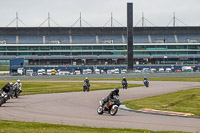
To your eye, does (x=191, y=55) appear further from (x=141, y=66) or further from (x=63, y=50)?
(x=63, y=50)

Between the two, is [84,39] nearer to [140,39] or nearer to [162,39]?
[140,39]

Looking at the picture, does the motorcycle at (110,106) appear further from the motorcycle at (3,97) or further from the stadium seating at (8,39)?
the stadium seating at (8,39)

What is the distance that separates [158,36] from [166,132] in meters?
147

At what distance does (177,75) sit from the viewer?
3723 inches

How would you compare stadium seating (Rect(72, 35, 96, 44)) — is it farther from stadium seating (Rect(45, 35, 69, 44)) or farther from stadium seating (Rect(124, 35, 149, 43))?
stadium seating (Rect(124, 35, 149, 43))

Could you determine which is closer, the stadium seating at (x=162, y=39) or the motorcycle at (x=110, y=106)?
the motorcycle at (x=110, y=106)

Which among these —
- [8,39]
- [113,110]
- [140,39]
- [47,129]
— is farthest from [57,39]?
[47,129]

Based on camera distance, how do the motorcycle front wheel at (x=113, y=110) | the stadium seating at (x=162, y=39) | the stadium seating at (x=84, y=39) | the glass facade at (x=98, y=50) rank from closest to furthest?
the motorcycle front wheel at (x=113, y=110) < the glass facade at (x=98, y=50) < the stadium seating at (x=162, y=39) < the stadium seating at (x=84, y=39)

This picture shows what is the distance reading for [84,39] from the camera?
529 ft

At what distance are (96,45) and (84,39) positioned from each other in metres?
8.27

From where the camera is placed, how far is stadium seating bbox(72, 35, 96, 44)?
15975 cm

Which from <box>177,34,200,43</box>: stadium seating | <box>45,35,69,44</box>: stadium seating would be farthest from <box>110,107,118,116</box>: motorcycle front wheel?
<box>177,34,200,43</box>: stadium seating

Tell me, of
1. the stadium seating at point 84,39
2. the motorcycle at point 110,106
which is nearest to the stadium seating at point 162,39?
the stadium seating at point 84,39

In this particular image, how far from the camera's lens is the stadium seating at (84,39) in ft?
524
